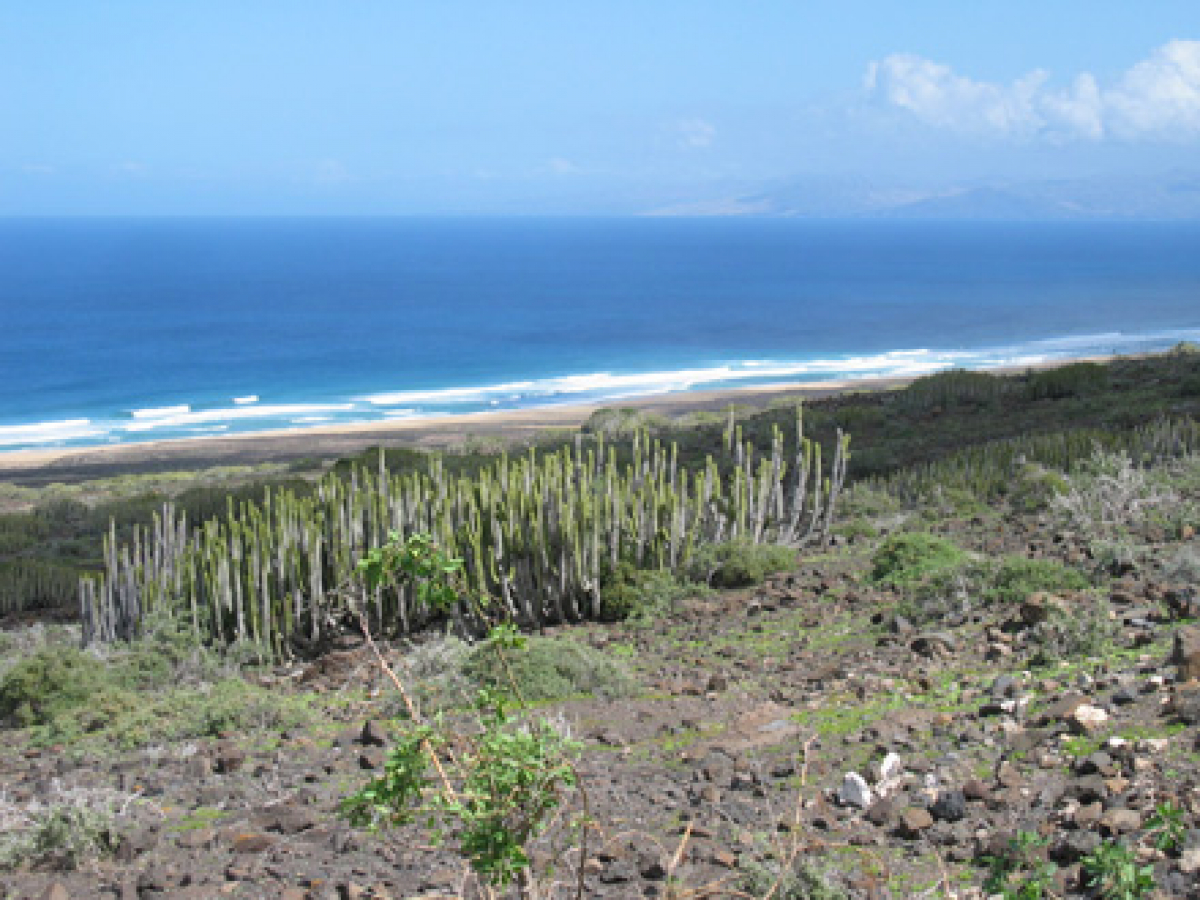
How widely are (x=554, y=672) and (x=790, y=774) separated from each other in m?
2.19

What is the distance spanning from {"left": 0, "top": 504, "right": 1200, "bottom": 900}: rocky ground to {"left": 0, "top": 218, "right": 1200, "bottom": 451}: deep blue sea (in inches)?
1534

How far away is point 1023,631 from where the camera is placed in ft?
24.5

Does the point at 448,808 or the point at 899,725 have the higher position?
the point at 448,808

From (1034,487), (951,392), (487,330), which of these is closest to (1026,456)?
(1034,487)

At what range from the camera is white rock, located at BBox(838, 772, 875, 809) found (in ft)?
17.2

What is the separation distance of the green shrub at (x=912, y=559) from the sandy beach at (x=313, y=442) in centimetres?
1755

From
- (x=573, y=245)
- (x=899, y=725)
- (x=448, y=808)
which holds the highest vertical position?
(x=573, y=245)

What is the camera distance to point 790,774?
5672mm

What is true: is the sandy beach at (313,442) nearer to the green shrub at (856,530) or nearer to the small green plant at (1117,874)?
the green shrub at (856,530)

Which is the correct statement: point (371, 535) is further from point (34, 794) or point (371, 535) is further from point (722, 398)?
Answer: point (722, 398)

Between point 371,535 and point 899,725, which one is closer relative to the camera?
point 899,725

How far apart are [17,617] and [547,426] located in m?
22.6

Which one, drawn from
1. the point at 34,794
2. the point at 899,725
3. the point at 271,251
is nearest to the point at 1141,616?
the point at 899,725

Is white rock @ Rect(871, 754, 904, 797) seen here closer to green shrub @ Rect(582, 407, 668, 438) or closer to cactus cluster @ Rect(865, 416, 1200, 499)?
cactus cluster @ Rect(865, 416, 1200, 499)
